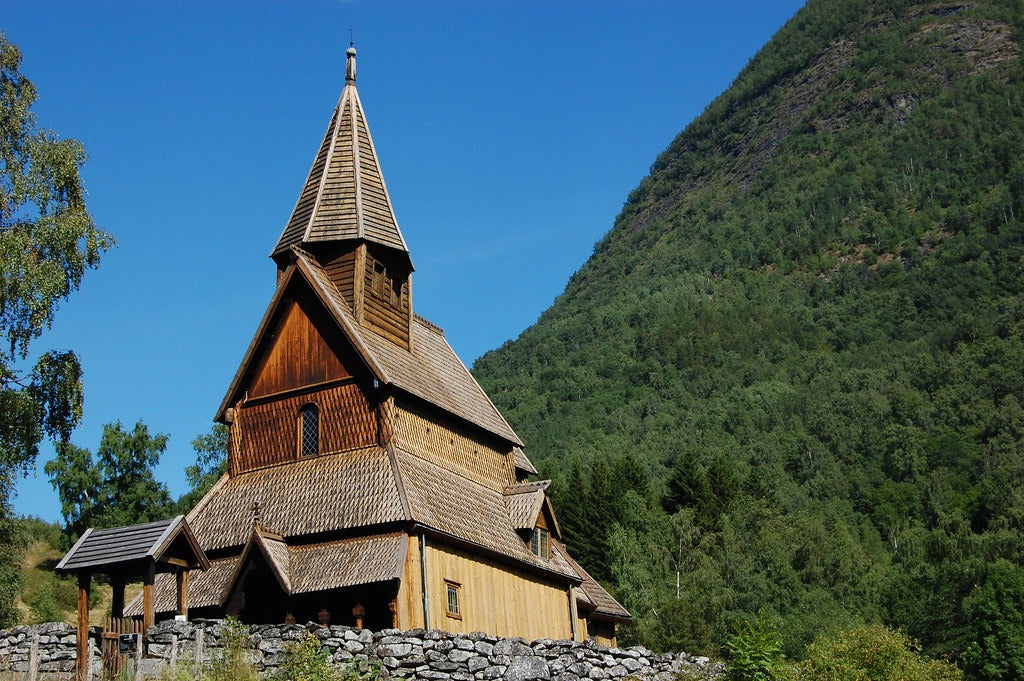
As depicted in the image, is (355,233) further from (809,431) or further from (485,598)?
(809,431)

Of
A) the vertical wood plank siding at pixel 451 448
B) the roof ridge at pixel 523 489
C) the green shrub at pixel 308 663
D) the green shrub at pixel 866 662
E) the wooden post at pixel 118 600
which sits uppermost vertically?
the vertical wood plank siding at pixel 451 448

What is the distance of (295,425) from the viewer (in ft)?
115

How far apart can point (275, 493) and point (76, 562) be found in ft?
32.0

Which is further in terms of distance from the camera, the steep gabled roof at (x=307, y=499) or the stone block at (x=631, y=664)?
the steep gabled roof at (x=307, y=499)

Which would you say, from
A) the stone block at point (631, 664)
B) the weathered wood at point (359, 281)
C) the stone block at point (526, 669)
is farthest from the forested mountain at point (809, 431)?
the weathered wood at point (359, 281)

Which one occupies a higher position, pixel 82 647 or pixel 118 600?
pixel 118 600

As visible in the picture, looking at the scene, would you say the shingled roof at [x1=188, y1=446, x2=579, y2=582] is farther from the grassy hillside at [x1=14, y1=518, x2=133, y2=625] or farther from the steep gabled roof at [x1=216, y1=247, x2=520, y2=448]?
the grassy hillside at [x1=14, y1=518, x2=133, y2=625]

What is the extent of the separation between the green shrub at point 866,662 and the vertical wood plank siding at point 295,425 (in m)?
13.3

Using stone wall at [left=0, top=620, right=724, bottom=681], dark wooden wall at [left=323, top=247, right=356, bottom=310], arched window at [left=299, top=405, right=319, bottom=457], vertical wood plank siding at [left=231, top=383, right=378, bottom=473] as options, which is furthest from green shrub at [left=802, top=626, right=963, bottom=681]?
dark wooden wall at [left=323, top=247, right=356, bottom=310]

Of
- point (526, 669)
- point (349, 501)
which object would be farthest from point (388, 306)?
point (526, 669)

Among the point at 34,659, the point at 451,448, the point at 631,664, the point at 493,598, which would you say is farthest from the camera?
the point at 451,448

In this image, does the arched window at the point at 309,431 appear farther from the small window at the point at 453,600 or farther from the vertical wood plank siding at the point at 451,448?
the small window at the point at 453,600

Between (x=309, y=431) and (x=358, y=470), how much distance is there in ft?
8.27

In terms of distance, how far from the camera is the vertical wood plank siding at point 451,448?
3481 cm
